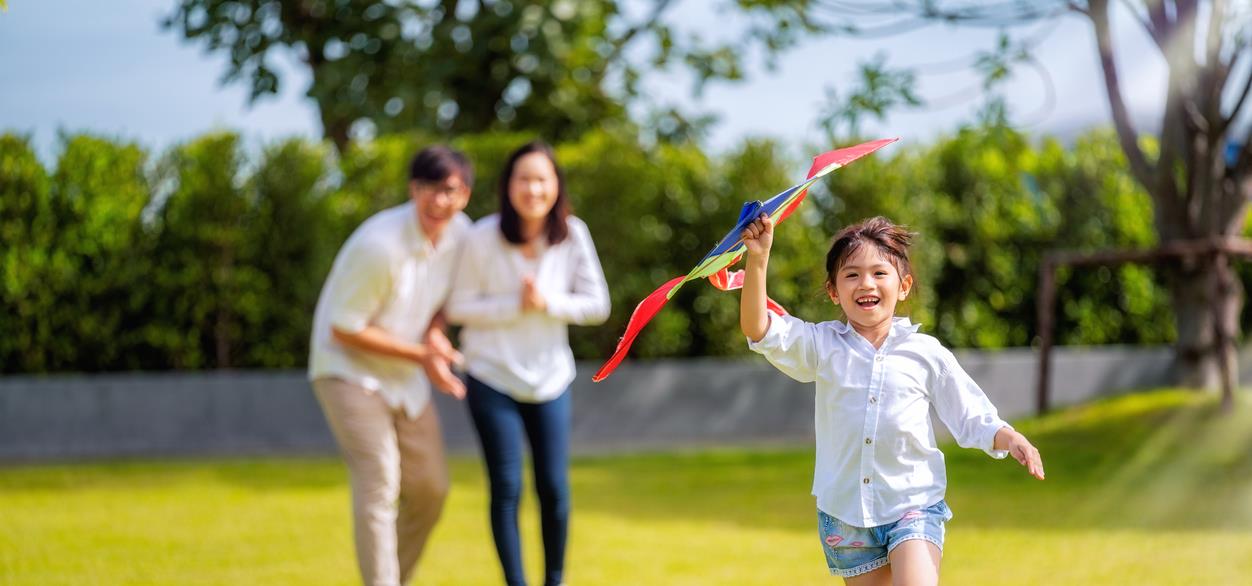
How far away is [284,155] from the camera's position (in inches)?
506

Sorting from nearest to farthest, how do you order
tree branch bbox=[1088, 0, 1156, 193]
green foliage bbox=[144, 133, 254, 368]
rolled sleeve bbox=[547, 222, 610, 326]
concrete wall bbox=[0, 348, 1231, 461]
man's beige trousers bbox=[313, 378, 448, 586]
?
man's beige trousers bbox=[313, 378, 448, 586], rolled sleeve bbox=[547, 222, 610, 326], tree branch bbox=[1088, 0, 1156, 193], concrete wall bbox=[0, 348, 1231, 461], green foliage bbox=[144, 133, 254, 368]

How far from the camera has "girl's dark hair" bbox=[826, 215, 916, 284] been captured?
373cm

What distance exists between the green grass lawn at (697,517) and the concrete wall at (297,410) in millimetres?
795

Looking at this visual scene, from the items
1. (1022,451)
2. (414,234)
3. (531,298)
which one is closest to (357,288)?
(414,234)

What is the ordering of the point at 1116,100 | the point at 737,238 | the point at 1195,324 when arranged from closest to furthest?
the point at 737,238 < the point at 1116,100 < the point at 1195,324

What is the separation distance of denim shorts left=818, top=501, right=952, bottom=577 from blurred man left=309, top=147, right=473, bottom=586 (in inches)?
84.5

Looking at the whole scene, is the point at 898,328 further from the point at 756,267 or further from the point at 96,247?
the point at 96,247

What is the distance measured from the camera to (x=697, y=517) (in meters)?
8.81

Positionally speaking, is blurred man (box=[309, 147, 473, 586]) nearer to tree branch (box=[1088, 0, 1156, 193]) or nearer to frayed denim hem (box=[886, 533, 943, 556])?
frayed denim hem (box=[886, 533, 943, 556])

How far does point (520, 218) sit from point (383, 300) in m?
0.71

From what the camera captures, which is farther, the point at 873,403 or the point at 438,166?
the point at 438,166

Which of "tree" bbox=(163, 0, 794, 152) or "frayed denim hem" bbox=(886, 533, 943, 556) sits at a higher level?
"tree" bbox=(163, 0, 794, 152)

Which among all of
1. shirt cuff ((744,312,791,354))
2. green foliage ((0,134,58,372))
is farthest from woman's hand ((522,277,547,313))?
green foliage ((0,134,58,372))

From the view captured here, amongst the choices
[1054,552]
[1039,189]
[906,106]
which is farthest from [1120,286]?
[1054,552]
